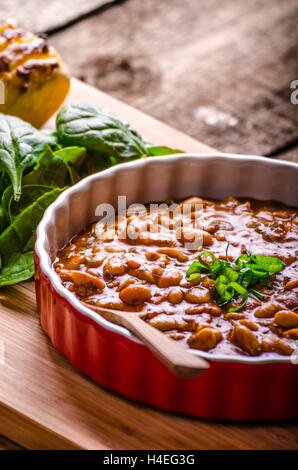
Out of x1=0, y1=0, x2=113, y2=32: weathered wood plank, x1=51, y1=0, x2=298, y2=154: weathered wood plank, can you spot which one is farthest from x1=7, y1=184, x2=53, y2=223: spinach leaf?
x1=0, y1=0, x2=113, y2=32: weathered wood plank

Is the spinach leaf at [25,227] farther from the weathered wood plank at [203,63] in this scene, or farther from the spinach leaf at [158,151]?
the weathered wood plank at [203,63]

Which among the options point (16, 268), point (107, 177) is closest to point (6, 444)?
point (16, 268)

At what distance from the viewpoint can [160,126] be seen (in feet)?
8.80

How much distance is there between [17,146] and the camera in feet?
6.65

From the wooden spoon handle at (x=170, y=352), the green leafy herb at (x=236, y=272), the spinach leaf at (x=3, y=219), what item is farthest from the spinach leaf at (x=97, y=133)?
the wooden spoon handle at (x=170, y=352)

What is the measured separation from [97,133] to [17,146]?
0.29 metres

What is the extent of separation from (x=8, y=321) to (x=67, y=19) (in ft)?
8.23

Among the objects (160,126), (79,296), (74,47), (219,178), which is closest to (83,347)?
(79,296)

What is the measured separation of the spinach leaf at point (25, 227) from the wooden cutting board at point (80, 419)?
317mm

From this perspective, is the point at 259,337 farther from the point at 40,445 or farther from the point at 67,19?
the point at 67,19

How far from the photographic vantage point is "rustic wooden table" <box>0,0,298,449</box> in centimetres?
312

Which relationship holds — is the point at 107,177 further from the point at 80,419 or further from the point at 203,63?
the point at 203,63
